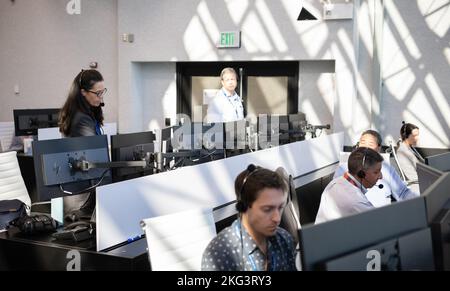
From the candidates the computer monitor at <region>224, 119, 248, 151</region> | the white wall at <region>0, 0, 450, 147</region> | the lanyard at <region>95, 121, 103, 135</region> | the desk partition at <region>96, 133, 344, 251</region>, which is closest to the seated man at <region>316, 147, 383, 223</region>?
the desk partition at <region>96, 133, 344, 251</region>

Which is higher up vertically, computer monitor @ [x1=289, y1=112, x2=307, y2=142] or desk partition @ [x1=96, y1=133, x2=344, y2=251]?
computer monitor @ [x1=289, y1=112, x2=307, y2=142]

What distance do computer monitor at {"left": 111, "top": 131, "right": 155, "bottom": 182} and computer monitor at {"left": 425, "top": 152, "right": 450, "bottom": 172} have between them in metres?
1.67

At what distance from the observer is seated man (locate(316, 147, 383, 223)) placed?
124 inches

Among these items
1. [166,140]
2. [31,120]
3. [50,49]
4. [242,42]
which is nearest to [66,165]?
[166,140]

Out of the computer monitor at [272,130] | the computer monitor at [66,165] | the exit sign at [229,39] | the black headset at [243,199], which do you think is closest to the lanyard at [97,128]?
the computer monitor at [66,165]

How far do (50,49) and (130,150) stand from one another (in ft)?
24.0

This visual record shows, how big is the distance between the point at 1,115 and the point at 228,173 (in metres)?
8.57

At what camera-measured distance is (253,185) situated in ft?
6.85

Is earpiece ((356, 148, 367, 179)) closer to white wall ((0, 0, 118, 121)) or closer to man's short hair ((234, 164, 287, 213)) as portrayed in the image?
man's short hair ((234, 164, 287, 213))

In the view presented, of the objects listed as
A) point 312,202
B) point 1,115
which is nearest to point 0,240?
point 312,202

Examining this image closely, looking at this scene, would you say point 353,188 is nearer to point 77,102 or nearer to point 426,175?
point 426,175

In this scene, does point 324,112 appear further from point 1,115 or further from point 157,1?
point 1,115

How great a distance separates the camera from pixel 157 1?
904 cm

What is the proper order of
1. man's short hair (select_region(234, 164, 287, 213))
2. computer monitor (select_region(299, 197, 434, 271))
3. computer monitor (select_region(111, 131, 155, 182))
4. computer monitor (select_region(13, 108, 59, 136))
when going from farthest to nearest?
computer monitor (select_region(13, 108, 59, 136)), computer monitor (select_region(111, 131, 155, 182)), man's short hair (select_region(234, 164, 287, 213)), computer monitor (select_region(299, 197, 434, 271))
